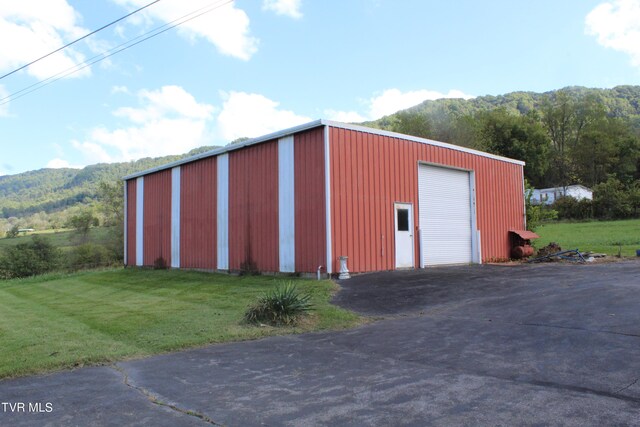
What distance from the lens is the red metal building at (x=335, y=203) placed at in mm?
13234

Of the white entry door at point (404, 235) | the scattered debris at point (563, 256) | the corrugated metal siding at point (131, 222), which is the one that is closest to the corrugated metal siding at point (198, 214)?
the corrugated metal siding at point (131, 222)

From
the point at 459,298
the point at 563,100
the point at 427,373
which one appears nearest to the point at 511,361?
the point at 427,373

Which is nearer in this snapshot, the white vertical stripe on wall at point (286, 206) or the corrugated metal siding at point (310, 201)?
the corrugated metal siding at point (310, 201)

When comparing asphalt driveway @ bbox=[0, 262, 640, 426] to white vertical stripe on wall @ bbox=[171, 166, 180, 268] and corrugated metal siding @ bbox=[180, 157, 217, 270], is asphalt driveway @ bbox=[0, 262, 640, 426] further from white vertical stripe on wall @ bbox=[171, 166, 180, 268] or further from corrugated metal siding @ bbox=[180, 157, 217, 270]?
white vertical stripe on wall @ bbox=[171, 166, 180, 268]

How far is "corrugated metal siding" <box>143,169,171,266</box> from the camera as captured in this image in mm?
20172

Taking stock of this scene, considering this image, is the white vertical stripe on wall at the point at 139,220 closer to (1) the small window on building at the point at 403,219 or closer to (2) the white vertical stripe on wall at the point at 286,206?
(2) the white vertical stripe on wall at the point at 286,206

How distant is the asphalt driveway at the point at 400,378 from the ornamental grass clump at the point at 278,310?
2.71 feet

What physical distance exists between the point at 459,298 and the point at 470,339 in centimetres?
324

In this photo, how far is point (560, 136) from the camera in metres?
69.8

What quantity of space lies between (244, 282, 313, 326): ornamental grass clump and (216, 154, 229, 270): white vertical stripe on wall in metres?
8.50

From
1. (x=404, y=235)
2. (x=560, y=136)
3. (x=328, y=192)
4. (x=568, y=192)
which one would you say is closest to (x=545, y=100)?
(x=560, y=136)

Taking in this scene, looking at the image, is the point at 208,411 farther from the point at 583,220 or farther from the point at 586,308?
the point at 583,220

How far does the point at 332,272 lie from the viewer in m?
12.8

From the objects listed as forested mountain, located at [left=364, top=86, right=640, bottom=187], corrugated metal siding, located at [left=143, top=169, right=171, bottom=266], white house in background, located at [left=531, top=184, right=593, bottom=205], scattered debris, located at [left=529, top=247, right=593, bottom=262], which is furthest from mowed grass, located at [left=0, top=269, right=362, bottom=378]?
white house in background, located at [left=531, top=184, right=593, bottom=205]
